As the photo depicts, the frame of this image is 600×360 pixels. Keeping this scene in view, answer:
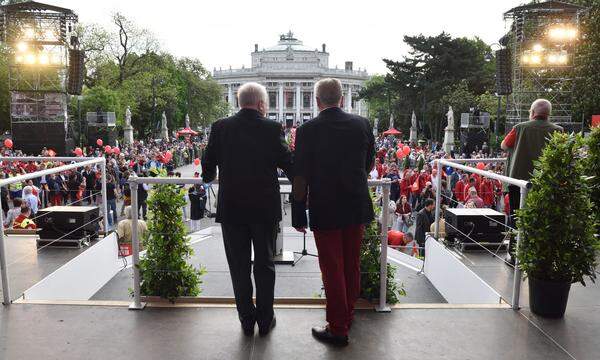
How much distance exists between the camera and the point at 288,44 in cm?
13750

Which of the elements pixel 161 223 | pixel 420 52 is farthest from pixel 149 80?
pixel 161 223

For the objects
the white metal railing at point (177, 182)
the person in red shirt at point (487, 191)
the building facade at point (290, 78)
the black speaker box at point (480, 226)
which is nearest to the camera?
the white metal railing at point (177, 182)

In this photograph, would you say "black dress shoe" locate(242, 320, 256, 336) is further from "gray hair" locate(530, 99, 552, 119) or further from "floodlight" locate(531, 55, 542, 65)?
"floodlight" locate(531, 55, 542, 65)

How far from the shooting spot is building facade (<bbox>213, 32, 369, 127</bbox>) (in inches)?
5103

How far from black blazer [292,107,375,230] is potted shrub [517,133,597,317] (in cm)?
145

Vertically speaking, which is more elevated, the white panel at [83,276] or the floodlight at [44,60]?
the floodlight at [44,60]

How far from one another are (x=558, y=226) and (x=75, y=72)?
24.7 m

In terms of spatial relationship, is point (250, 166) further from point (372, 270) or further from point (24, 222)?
point (24, 222)

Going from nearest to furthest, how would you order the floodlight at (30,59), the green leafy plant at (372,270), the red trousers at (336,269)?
the red trousers at (336,269)
the green leafy plant at (372,270)
the floodlight at (30,59)

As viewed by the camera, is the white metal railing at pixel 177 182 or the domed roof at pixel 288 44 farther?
the domed roof at pixel 288 44

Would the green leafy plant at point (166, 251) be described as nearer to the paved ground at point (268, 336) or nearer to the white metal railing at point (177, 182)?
the white metal railing at point (177, 182)

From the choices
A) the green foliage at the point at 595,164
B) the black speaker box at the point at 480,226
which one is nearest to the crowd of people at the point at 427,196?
the black speaker box at the point at 480,226

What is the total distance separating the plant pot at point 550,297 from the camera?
3.85 metres

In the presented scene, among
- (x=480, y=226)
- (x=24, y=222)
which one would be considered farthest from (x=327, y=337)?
(x=24, y=222)
